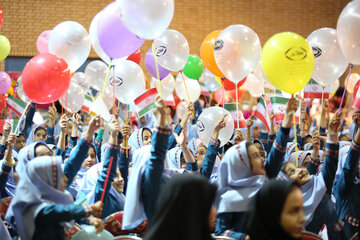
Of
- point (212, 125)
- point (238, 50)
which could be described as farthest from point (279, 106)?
point (238, 50)

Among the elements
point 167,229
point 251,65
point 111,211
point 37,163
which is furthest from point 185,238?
point 251,65

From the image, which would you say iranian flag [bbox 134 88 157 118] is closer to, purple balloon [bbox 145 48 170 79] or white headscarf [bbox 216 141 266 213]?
purple balloon [bbox 145 48 170 79]

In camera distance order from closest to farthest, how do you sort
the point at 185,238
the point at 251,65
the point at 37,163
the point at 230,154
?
1. the point at 185,238
2. the point at 37,163
3. the point at 230,154
4. the point at 251,65

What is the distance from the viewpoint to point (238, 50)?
4.05 metres

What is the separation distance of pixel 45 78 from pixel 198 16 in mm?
8314

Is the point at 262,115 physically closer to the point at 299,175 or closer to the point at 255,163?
the point at 299,175

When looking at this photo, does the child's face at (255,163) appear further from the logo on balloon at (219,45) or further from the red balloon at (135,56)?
the red balloon at (135,56)

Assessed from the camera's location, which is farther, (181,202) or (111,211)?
(111,211)

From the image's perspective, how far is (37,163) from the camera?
8.23 ft

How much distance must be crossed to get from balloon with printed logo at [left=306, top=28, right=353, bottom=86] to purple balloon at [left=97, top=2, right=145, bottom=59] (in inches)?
71.1

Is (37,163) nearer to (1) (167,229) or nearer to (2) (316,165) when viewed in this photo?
(1) (167,229)

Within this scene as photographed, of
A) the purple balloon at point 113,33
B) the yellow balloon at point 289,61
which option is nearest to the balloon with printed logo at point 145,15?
the purple balloon at point 113,33

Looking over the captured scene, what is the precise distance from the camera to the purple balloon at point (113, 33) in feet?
10.6

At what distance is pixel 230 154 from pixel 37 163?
3.93ft
